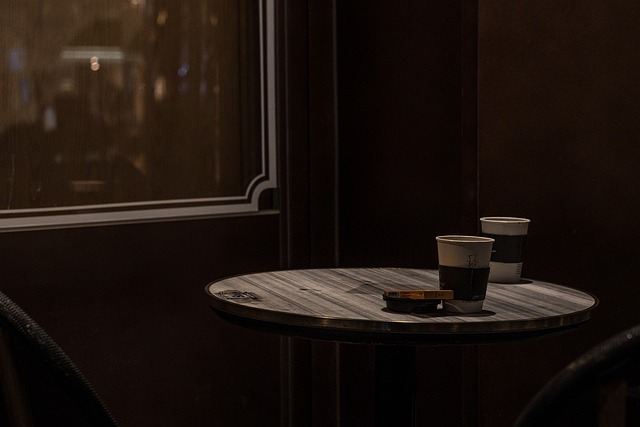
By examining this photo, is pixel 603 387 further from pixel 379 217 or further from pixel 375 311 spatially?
pixel 379 217

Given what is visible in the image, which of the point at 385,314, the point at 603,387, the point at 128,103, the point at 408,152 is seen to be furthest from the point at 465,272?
the point at 128,103

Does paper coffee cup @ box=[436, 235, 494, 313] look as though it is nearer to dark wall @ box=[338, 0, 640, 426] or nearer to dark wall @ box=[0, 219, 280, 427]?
dark wall @ box=[338, 0, 640, 426]

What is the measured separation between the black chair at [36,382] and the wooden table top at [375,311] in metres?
0.32

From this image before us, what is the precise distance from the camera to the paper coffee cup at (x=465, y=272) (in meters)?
1.35

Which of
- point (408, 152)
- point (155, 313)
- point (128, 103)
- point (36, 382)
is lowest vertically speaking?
point (155, 313)

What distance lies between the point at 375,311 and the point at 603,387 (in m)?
0.49

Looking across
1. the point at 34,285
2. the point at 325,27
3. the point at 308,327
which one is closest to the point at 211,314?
the point at 34,285

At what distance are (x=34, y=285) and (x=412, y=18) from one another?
3.96 feet

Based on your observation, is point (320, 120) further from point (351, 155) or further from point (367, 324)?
point (367, 324)

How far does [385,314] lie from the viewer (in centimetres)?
132

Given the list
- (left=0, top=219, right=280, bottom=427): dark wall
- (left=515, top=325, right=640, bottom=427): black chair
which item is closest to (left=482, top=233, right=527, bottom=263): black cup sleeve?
(left=515, top=325, right=640, bottom=427): black chair

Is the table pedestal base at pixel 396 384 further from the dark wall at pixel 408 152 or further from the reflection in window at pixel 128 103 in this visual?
the reflection in window at pixel 128 103

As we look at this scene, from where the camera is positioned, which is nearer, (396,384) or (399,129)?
(396,384)

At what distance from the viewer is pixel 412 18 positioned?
2.37m
